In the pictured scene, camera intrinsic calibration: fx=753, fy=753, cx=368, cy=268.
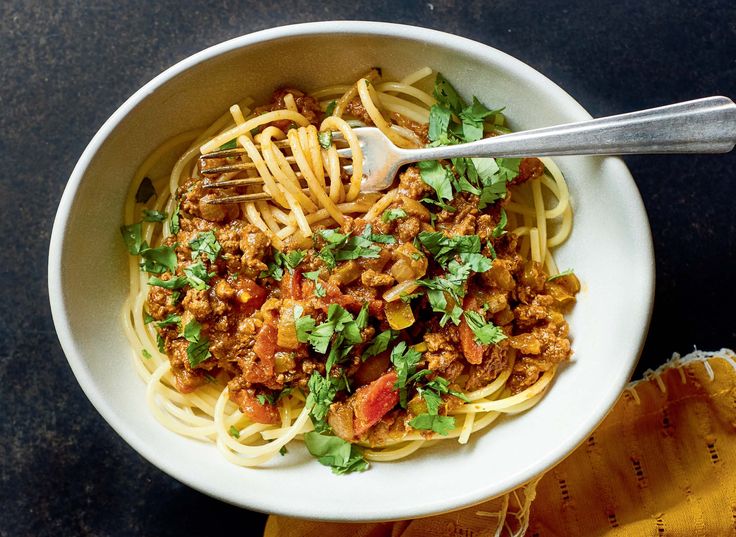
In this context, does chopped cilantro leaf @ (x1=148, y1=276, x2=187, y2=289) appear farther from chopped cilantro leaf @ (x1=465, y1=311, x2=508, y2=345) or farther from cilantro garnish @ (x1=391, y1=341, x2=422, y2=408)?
chopped cilantro leaf @ (x1=465, y1=311, x2=508, y2=345)

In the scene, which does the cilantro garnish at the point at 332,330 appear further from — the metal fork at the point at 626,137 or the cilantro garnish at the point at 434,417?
the metal fork at the point at 626,137

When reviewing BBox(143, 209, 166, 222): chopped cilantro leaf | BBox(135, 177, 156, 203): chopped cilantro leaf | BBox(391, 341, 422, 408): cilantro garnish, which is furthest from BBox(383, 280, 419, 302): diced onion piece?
BBox(135, 177, 156, 203): chopped cilantro leaf

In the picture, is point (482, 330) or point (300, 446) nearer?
point (482, 330)

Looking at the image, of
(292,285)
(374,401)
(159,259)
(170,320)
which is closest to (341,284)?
(292,285)

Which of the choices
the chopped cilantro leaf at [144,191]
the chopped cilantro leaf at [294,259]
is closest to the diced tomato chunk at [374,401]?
the chopped cilantro leaf at [294,259]

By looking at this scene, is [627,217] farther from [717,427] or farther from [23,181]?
[23,181]

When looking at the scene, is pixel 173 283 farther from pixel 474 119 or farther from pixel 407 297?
pixel 474 119
